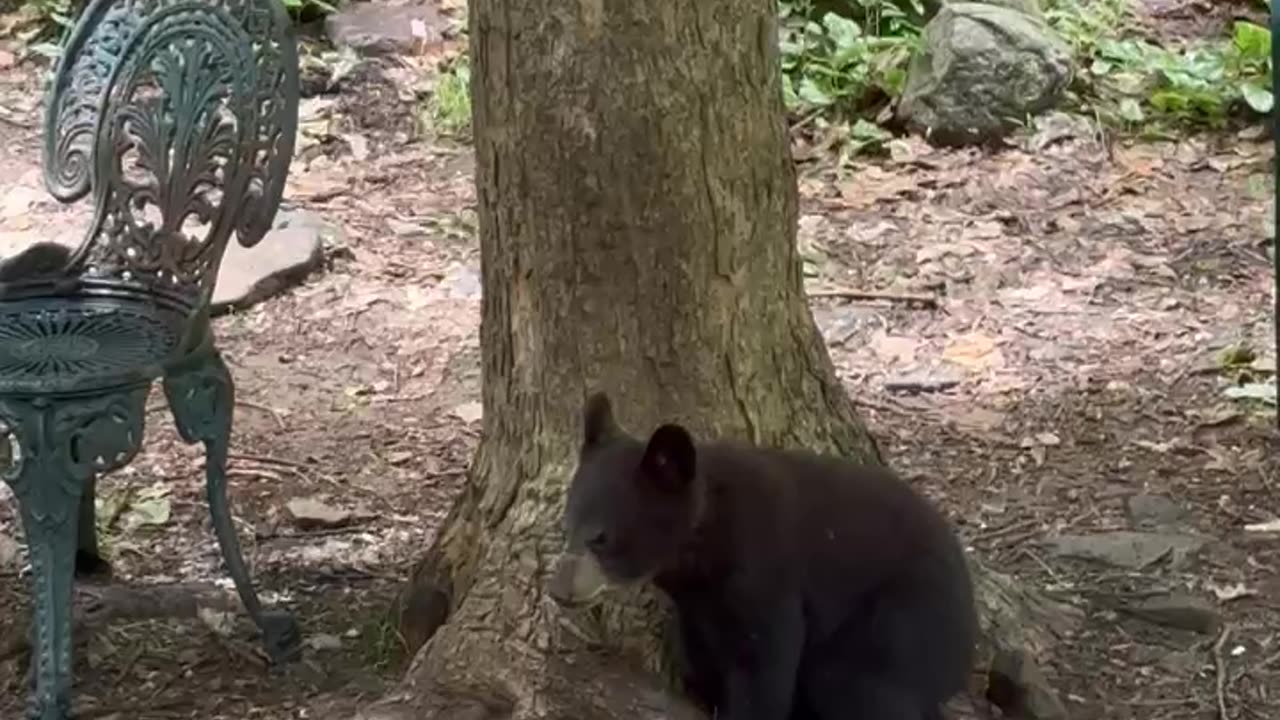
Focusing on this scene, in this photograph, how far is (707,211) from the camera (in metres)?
3.95

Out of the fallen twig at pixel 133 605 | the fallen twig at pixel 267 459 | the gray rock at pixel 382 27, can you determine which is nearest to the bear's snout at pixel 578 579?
the fallen twig at pixel 133 605

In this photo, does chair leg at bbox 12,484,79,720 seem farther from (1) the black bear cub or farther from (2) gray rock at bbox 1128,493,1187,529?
(2) gray rock at bbox 1128,493,1187,529

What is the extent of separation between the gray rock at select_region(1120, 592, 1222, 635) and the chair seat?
219cm

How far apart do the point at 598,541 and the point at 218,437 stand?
1089 millimetres

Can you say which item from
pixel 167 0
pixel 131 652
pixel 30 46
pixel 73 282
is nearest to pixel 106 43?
pixel 167 0

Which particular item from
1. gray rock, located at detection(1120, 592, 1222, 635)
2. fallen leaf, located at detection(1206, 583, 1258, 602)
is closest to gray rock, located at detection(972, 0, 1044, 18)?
fallen leaf, located at detection(1206, 583, 1258, 602)

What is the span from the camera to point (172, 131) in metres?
4.43

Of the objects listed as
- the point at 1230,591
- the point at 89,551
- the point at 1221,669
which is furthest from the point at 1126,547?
the point at 89,551

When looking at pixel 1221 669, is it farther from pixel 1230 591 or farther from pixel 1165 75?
pixel 1165 75

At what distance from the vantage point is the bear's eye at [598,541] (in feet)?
11.6

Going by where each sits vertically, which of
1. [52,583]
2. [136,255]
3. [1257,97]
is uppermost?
[136,255]

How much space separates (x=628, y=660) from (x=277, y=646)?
2.95 ft

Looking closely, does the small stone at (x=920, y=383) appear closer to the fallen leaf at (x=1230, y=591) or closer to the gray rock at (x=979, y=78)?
the fallen leaf at (x=1230, y=591)

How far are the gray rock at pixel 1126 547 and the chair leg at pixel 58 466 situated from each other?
2.24m
